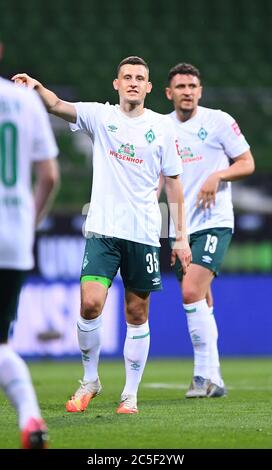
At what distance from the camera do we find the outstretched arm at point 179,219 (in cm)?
680

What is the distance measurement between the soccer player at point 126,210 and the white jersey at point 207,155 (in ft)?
4.97

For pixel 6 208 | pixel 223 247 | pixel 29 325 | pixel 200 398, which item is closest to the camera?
pixel 6 208

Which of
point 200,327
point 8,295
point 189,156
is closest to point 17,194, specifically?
point 8,295

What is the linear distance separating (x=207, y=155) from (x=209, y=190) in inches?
18.8

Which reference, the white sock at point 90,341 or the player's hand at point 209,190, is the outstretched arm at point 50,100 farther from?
the player's hand at point 209,190

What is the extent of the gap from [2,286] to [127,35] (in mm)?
17261

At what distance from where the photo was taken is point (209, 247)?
8.24 meters

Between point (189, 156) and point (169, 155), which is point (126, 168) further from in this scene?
point (189, 156)

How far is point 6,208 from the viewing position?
178 inches

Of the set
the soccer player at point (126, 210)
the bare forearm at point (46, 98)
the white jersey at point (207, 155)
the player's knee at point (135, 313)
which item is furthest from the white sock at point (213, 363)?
the bare forearm at point (46, 98)

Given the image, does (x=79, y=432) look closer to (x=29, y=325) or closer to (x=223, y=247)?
(x=223, y=247)

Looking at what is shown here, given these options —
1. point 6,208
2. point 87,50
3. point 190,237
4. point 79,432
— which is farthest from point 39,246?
point 6,208

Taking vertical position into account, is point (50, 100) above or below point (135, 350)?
above

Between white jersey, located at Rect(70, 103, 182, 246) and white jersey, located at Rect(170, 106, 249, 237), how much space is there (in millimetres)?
1541
